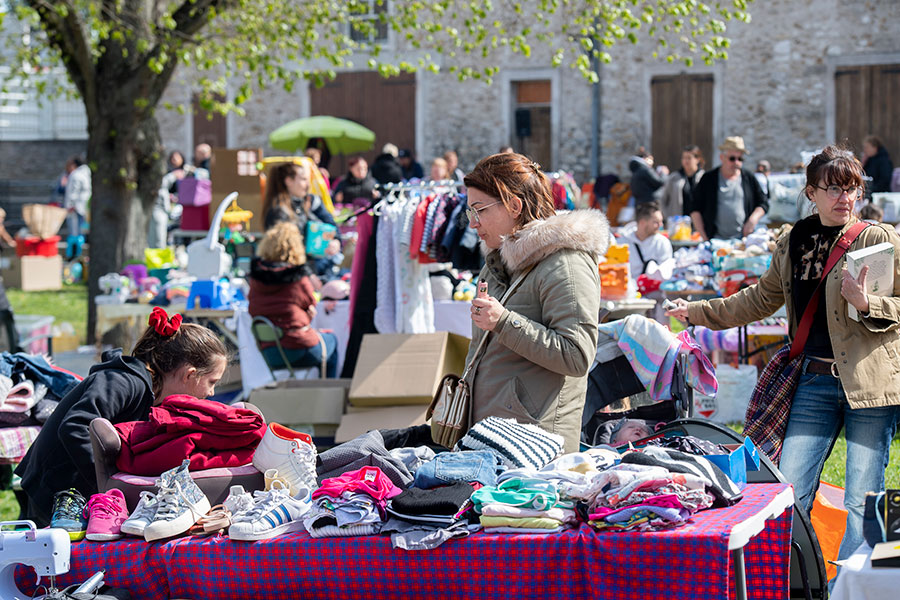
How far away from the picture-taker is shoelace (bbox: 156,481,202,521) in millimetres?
3229

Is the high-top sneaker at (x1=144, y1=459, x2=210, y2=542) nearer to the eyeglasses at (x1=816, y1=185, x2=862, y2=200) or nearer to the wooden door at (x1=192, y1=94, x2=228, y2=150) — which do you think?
the eyeglasses at (x1=816, y1=185, x2=862, y2=200)

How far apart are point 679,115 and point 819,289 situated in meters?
17.0

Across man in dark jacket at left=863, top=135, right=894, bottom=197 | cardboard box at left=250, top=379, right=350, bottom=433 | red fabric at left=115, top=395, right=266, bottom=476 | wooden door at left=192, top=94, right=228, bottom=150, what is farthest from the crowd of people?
wooden door at left=192, top=94, right=228, bottom=150

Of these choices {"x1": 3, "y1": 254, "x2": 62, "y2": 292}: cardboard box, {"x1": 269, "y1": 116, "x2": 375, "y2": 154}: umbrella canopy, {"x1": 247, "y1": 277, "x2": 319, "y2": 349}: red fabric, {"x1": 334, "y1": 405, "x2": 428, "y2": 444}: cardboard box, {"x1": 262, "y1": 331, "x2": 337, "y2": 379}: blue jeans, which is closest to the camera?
{"x1": 334, "y1": 405, "x2": 428, "y2": 444}: cardboard box

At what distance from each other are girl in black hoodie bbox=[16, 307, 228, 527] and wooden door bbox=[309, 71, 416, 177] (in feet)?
59.0

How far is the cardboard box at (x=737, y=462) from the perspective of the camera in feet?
10.7

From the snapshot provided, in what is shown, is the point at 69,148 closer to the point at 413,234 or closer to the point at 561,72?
the point at 561,72

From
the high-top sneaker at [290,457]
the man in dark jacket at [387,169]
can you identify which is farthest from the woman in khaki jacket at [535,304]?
the man in dark jacket at [387,169]

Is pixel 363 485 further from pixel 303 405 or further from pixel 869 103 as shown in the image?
pixel 869 103

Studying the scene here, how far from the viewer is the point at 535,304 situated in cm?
359

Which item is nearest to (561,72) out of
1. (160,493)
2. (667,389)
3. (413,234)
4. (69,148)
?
(69,148)

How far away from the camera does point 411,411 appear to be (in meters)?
6.34

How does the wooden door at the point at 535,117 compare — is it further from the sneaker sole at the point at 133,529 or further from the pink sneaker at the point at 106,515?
the sneaker sole at the point at 133,529

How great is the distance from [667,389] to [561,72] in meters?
16.7
